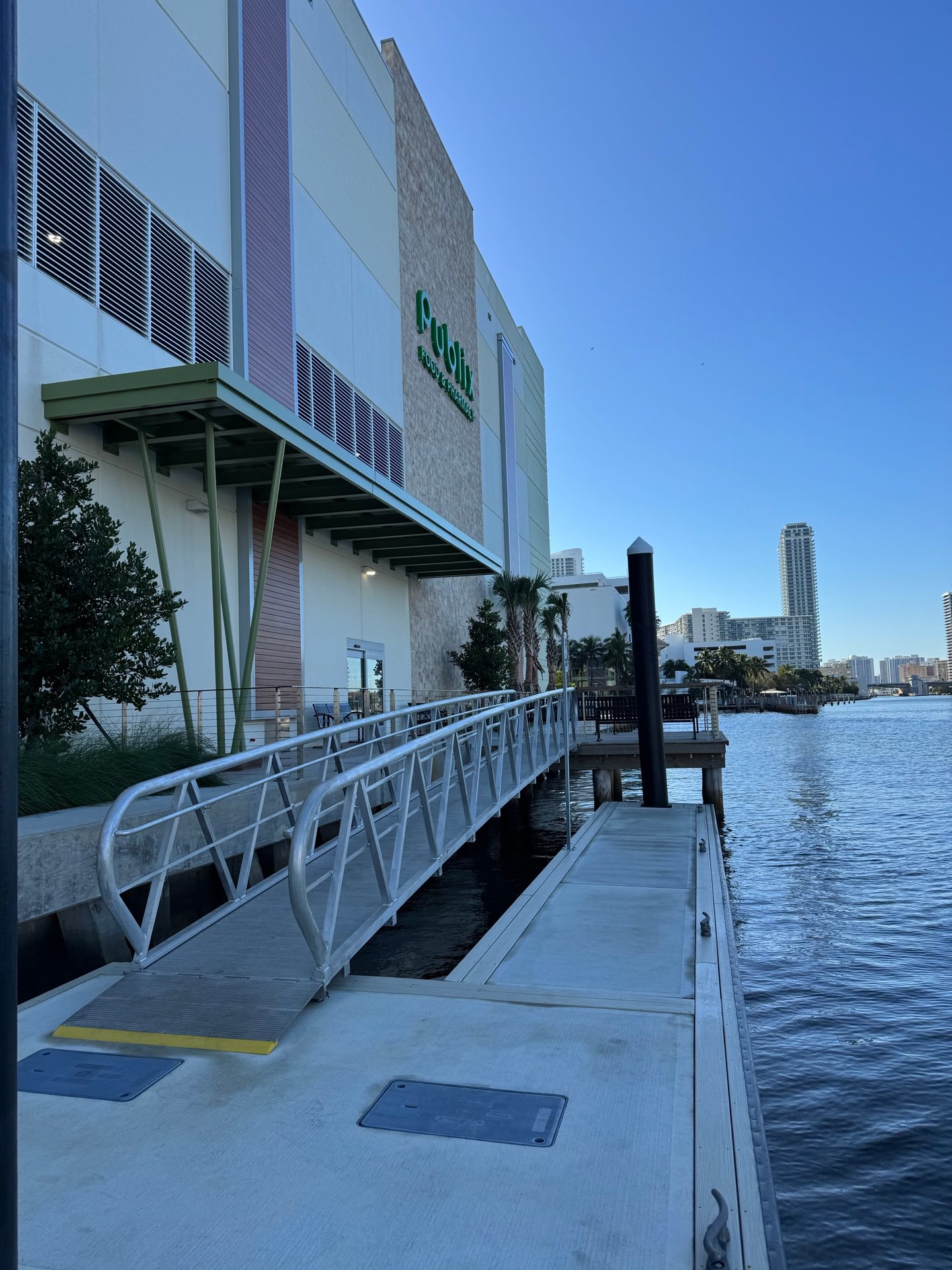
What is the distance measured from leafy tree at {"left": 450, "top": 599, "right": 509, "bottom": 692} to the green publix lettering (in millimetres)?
7776

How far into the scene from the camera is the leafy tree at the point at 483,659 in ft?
94.8

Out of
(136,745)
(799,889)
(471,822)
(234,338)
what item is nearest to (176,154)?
(234,338)

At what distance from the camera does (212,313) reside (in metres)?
15.2

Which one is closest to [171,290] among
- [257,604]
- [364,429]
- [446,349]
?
[257,604]

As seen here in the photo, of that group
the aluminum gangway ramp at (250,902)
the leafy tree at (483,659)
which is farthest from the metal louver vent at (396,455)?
the aluminum gangway ramp at (250,902)

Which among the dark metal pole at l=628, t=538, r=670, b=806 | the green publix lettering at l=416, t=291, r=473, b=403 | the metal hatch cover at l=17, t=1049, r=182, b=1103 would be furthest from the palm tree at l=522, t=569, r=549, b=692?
the metal hatch cover at l=17, t=1049, r=182, b=1103

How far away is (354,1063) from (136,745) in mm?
6941

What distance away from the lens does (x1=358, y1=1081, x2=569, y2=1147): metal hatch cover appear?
3350 mm

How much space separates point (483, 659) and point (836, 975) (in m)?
21.1

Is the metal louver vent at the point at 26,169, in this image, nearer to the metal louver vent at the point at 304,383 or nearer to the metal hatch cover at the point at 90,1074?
the metal louver vent at the point at 304,383

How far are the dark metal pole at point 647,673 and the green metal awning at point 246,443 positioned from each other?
17.1ft

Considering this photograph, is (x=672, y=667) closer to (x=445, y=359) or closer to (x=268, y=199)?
(x=445, y=359)

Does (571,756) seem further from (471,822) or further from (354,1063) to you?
(354,1063)

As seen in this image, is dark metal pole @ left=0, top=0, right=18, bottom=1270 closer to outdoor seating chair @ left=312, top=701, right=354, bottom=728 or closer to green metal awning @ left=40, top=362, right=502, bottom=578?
green metal awning @ left=40, top=362, right=502, bottom=578
